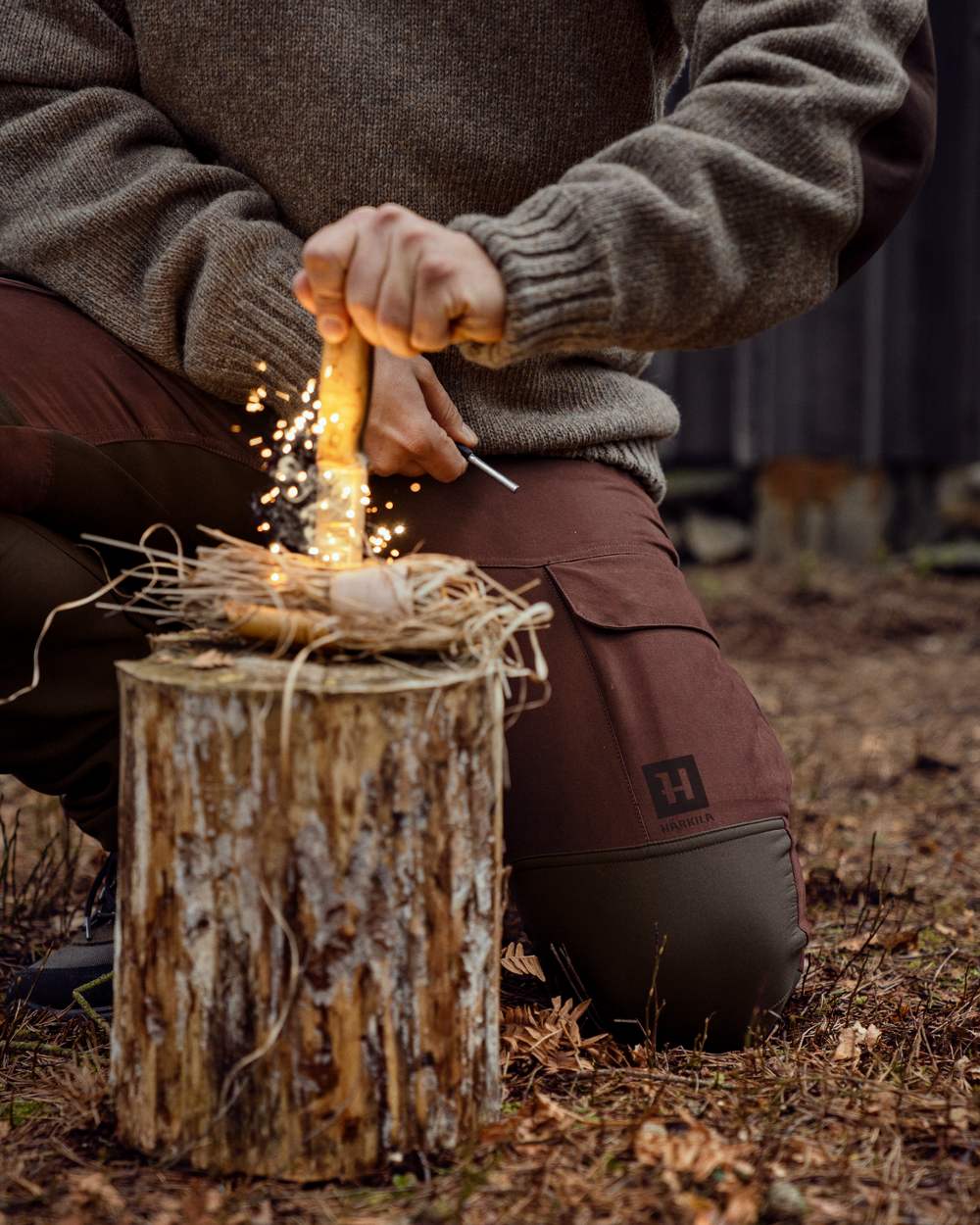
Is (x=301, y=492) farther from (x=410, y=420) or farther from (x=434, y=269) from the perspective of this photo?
(x=434, y=269)

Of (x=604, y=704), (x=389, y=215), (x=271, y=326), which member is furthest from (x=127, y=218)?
(x=604, y=704)

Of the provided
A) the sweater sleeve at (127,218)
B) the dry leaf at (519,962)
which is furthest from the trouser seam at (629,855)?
the sweater sleeve at (127,218)

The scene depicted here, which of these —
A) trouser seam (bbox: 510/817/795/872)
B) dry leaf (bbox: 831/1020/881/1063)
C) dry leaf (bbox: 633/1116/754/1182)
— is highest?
trouser seam (bbox: 510/817/795/872)

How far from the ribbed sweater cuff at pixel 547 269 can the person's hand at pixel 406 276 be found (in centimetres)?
2

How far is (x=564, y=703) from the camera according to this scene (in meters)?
2.19

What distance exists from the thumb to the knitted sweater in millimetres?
100

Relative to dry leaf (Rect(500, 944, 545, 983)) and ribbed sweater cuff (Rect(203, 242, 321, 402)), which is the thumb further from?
dry leaf (Rect(500, 944, 545, 983))

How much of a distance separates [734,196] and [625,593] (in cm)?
77

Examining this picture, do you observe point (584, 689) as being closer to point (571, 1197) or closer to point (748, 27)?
point (571, 1197)

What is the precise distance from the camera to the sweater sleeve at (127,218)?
Answer: 2.25 meters

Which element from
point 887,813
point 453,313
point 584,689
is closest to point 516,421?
point 584,689

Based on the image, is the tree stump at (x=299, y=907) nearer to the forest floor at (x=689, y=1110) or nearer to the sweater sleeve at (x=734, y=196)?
the forest floor at (x=689, y=1110)

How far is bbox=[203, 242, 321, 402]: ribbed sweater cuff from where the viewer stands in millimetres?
2232

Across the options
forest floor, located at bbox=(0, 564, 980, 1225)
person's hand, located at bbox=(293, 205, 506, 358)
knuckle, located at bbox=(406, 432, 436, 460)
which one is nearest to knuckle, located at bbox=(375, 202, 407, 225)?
person's hand, located at bbox=(293, 205, 506, 358)
